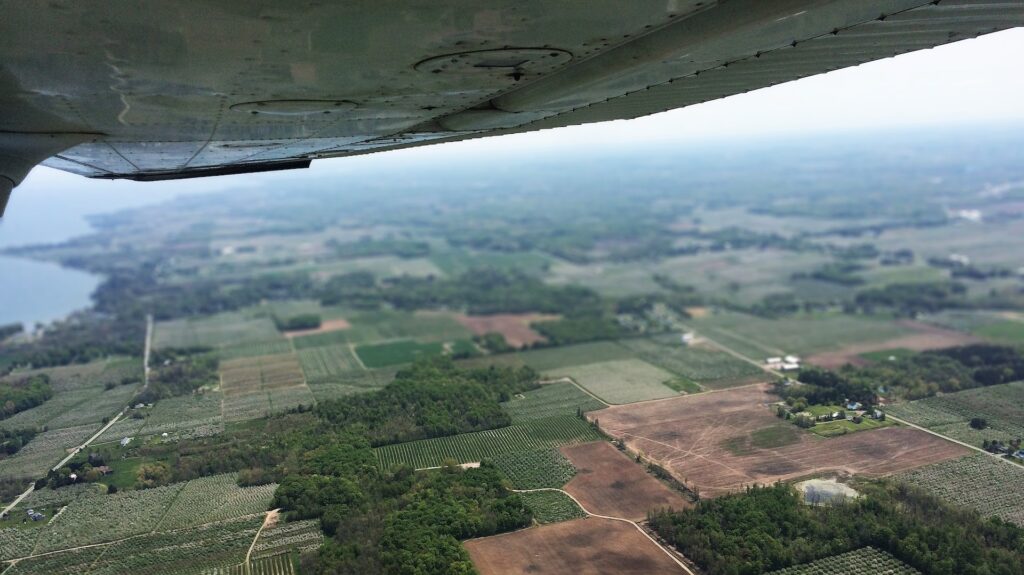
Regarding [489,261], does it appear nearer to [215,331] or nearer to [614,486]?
[215,331]

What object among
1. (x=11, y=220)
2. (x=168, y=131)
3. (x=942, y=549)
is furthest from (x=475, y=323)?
(x=11, y=220)

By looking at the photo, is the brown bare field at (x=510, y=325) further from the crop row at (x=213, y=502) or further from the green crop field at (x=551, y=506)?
the crop row at (x=213, y=502)

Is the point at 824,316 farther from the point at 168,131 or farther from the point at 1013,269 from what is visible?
the point at 168,131

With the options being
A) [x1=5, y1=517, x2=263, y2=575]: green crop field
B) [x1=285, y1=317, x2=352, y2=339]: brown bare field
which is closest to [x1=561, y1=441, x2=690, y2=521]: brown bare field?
[x1=5, y1=517, x2=263, y2=575]: green crop field

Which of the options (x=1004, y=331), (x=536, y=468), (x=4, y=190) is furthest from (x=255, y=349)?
(x=1004, y=331)

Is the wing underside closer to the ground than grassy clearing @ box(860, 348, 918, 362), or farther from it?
farther from it

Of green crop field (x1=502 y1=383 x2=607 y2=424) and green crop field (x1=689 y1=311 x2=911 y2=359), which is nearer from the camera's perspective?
green crop field (x1=502 y1=383 x2=607 y2=424)

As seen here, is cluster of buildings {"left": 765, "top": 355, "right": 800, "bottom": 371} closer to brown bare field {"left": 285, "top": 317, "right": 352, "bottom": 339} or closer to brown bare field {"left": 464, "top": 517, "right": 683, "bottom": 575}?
brown bare field {"left": 464, "top": 517, "right": 683, "bottom": 575}
